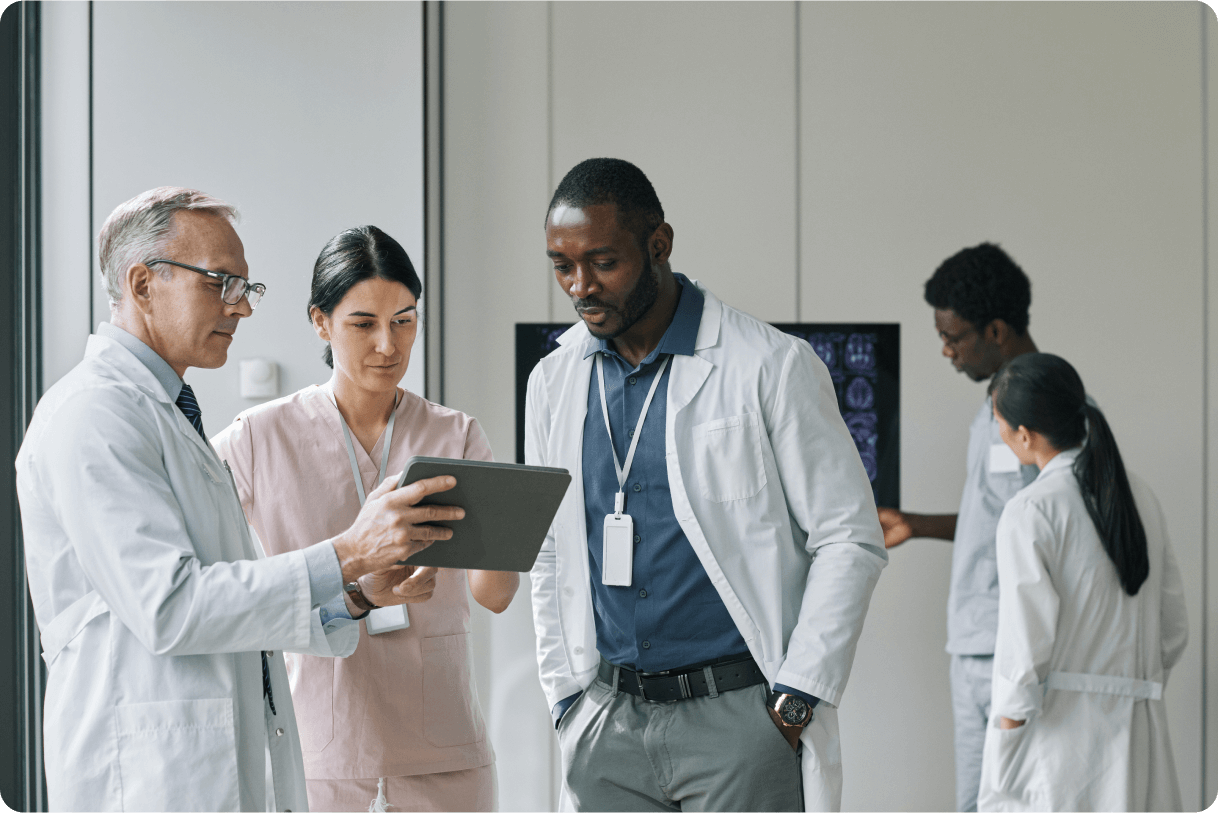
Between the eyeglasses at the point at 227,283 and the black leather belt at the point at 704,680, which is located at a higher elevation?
the eyeglasses at the point at 227,283

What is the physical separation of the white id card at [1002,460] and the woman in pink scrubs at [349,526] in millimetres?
1773

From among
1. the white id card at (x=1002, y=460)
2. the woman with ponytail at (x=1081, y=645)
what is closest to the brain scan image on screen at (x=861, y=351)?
the white id card at (x=1002, y=460)

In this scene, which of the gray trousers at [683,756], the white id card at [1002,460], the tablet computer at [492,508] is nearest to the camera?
the tablet computer at [492,508]

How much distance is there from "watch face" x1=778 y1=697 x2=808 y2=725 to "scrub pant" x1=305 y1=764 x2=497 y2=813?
787 mm

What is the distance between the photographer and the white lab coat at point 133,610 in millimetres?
1357

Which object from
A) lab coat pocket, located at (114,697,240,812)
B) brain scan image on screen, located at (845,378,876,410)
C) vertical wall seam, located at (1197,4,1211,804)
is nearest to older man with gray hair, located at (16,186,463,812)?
lab coat pocket, located at (114,697,240,812)

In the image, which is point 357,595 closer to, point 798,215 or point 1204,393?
Answer: point 798,215

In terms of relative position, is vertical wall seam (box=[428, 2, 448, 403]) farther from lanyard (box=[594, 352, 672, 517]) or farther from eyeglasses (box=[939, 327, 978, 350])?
eyeglasses (box=[939, 327, 978, 350])

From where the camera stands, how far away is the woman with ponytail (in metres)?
2.54

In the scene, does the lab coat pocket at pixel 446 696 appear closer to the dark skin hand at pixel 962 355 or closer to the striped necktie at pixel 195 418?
the striped necktie at pixel 195 418

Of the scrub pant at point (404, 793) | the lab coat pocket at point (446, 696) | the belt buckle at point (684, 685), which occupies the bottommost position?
the scrub pant at point (404, 793)

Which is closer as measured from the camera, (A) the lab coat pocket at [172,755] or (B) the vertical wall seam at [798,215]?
(A) the lab coat pocket at [172,755]

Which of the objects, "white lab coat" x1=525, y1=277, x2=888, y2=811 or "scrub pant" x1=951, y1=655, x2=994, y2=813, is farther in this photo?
"scrub pant" x1=951, y1=655, x2=994, y2=813

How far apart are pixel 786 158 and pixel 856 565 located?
6.59 feet
